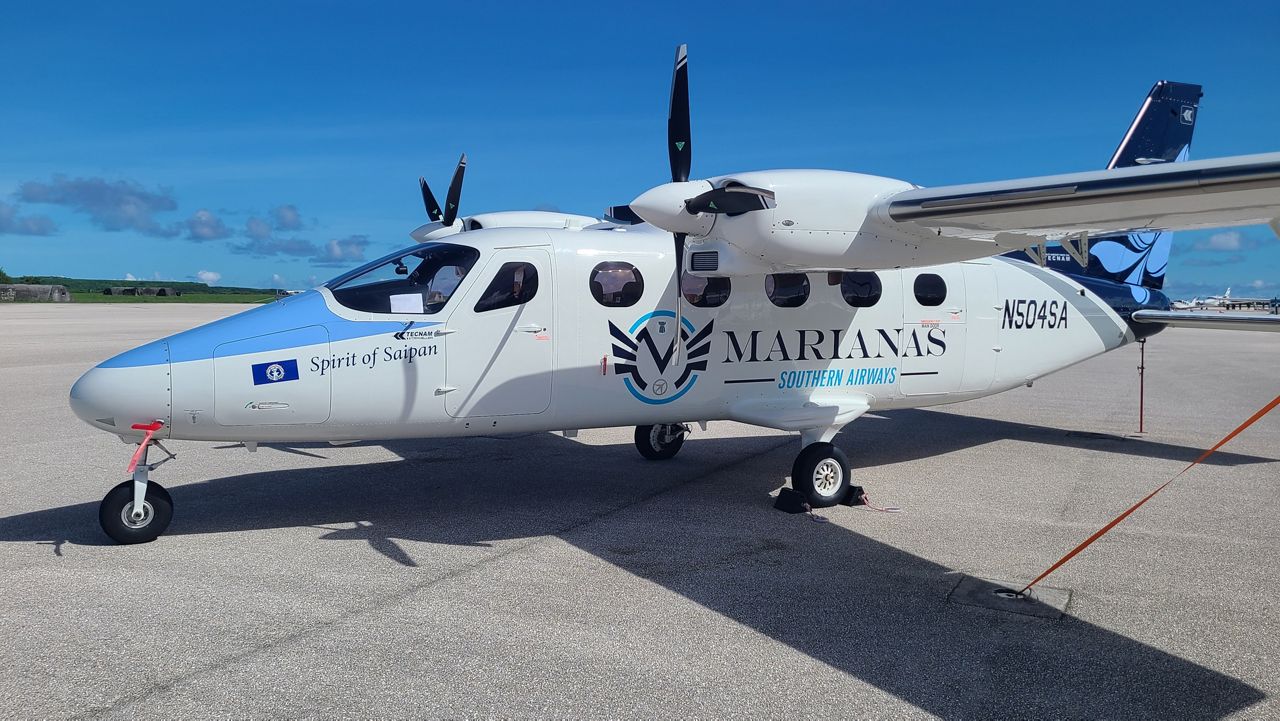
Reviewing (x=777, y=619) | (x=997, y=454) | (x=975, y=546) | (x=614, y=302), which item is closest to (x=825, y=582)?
(x=777, y=619)

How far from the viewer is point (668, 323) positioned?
27.4ft

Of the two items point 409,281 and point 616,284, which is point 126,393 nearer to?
point 409,281

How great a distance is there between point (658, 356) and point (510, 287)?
1602mm

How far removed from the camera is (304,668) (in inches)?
182

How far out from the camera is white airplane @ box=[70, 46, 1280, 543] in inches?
260

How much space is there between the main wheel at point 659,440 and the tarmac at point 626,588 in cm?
33

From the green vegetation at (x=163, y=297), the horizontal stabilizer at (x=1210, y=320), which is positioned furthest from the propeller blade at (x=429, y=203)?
the green vegetation at (x=163, y=297)

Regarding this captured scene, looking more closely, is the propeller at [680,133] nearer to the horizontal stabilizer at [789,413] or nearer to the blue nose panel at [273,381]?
the horizontal stabilizer at [789,413]

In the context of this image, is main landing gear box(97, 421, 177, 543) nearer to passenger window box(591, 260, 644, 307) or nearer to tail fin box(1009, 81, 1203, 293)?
passenger window box(591, 260, 644, 307)

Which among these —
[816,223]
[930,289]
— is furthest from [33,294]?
[816,223]

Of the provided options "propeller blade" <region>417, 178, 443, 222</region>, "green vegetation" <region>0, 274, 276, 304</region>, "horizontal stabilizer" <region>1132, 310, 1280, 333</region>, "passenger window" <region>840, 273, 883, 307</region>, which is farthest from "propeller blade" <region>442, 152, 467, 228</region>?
"green vegetation" <region>0, 274, 276, 304</region>

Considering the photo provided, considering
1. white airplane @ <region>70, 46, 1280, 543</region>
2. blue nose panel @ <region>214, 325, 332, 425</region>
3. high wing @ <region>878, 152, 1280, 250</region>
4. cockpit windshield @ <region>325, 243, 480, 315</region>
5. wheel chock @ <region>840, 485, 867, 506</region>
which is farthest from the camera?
wheel chock @ <region>840, 485, 867, 506</region>

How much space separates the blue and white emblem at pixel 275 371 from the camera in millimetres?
6797

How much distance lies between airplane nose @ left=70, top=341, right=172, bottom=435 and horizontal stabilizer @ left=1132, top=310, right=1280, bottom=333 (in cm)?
1125
